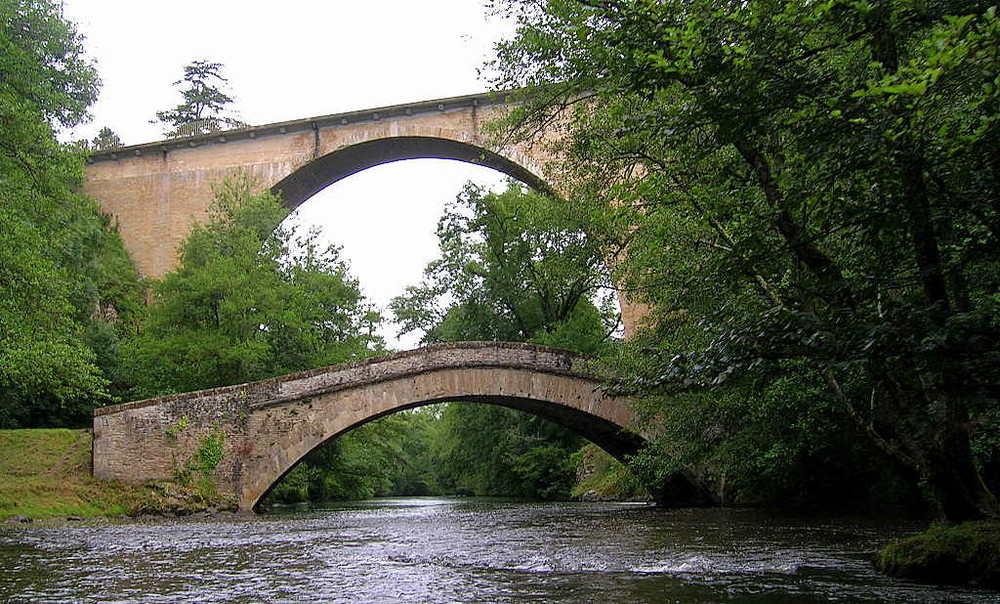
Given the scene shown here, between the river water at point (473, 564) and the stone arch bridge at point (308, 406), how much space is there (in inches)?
158

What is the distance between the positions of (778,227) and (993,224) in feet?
5.92

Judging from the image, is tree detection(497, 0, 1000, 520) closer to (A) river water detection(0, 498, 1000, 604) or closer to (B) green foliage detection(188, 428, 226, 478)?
(A) river water detection(0, 498, 1000, 604)

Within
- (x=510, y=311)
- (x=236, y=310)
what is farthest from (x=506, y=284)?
(x=236, y=310)

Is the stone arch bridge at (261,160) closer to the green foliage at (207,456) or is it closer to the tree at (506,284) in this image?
the tree at (506,284)

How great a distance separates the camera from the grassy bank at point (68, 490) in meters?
14.5

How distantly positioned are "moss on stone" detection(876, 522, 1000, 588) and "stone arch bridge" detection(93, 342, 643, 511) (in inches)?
387

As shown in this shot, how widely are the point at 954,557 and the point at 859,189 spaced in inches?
91.9

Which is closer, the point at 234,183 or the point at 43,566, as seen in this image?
the point at 43,566

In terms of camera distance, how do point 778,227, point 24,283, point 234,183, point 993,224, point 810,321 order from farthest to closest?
point 234,183
point 24,283
point 778,227
point 810,321
point 993,224

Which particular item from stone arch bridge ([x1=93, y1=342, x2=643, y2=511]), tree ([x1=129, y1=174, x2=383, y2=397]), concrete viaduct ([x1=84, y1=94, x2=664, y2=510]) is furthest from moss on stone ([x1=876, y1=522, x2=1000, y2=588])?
tree ([x1=129, y1=174, x2=383, y2=397])

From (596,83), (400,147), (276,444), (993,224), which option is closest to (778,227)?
(993,224)

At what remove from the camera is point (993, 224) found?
4.53m

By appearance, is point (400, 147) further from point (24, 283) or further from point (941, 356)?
point (941, 356)

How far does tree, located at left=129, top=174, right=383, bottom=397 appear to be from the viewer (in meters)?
20.2
